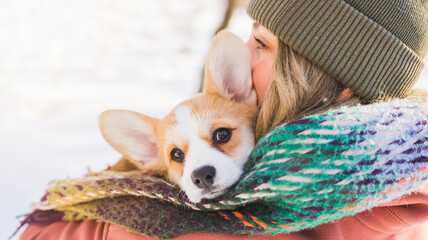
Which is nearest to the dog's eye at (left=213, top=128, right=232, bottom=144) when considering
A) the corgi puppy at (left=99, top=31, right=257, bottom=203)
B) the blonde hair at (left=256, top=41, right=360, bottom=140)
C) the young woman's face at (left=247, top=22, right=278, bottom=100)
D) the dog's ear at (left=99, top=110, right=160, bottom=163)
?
the corgi puppy at (left=99, top=31, right=257, bottom=203)

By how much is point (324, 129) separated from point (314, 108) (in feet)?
1.10

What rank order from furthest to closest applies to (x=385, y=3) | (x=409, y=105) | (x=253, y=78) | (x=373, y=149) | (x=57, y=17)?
(x=57, y=17)
(x=253, y=78)
(x=385, y=3)
(x=409, y=105)
(x=373, y=149)

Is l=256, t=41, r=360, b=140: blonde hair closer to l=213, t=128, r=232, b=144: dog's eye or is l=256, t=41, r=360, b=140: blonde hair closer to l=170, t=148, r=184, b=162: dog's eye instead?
l=213, t=128, r=232, b=144: dog's eye

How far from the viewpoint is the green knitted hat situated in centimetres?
128

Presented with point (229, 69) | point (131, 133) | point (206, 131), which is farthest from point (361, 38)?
point (131, 133)

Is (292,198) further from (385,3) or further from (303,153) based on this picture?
(385,3)

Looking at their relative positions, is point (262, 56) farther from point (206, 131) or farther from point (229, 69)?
point (206, 131)

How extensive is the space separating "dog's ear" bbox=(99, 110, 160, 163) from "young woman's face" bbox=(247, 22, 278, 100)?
539 millimetres

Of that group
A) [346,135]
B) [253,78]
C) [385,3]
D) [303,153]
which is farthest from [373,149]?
[253,78]

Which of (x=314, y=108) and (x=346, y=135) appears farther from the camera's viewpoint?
(x=314, y=108)

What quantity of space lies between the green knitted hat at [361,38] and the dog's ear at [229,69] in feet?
0.79

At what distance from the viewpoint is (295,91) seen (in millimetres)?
1332

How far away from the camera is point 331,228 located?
1164mm

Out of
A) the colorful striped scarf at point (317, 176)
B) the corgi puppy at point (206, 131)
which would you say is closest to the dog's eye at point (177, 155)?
the corgi puppy at point (206, 131)
